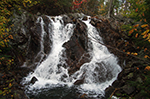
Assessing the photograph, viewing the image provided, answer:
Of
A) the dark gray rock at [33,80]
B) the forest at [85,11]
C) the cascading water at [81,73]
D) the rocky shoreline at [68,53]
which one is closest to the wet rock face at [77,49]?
the rocky shoreline at [68,53]

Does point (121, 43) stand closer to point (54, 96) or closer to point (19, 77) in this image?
point (54, 96)

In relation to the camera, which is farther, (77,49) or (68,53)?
(77,49)

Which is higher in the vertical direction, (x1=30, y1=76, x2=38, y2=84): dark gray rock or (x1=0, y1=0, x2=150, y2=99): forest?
(x1=0, y1=0, x2=150, y2=99): forest

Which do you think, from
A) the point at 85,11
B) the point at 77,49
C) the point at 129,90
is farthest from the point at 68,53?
the point at 85,11

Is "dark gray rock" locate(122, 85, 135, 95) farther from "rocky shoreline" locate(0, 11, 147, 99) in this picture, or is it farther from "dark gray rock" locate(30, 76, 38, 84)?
"dark gray rock" locate(30, 76, 38, 84)

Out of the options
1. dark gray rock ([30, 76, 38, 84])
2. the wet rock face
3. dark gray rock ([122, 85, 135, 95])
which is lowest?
dark gray rock ([122, 85, 135, 95])

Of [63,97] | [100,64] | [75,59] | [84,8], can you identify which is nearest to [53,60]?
[75,59]

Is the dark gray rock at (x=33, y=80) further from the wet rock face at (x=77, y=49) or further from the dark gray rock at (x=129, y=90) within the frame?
the dark gray rock at (x=129, y=90)

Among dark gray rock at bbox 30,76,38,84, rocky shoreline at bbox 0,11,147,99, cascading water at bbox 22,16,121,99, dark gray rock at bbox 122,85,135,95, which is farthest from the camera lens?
dark gray rock at bbox 30,76,38,84

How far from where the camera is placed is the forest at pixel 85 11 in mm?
2702

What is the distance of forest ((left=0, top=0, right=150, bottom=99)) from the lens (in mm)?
2702

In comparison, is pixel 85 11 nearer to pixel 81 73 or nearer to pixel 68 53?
pixel 68 53

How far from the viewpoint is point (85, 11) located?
20406mm

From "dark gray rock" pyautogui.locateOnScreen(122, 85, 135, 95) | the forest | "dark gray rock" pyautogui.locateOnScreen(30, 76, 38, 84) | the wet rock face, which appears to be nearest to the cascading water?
"dark gray rock" pyautogui.locateOnScreen(30, 76, 38, 84)
